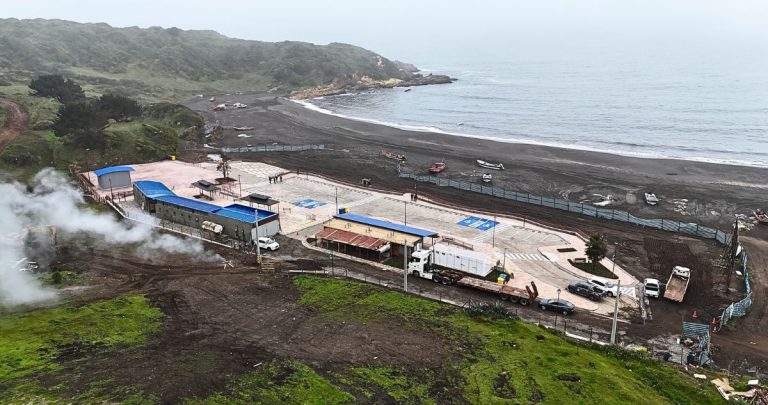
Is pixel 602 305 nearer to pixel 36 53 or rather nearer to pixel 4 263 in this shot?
pixel 4 263

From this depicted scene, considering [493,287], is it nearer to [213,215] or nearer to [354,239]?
[354,239]

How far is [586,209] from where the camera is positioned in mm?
66688

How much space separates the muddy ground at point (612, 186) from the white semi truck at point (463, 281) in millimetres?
7921

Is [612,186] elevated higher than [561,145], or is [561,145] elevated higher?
[561,145]

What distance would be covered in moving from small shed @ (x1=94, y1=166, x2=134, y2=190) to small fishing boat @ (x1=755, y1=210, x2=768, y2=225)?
81.0 metres

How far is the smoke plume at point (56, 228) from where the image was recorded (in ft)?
141

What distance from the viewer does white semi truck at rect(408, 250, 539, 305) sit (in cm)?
4200

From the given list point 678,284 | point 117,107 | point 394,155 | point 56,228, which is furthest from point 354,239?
point 117,107

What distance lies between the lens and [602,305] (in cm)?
4209

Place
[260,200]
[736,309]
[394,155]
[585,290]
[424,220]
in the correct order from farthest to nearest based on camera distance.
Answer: [394,155], [260,200], [424,220], [585,290], [736,309]

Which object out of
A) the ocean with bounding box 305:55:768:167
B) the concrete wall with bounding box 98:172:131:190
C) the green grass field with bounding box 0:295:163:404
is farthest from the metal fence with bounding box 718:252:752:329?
the concrete wall with bounding box 98:172:131:190

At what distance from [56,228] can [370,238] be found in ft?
105

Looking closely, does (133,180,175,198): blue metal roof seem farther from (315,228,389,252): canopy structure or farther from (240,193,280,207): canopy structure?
(315,228,389,252): canopy structure

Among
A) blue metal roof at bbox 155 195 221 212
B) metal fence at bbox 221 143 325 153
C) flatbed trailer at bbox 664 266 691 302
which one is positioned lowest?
flatbed trailer at bbox 664 266 691 302
